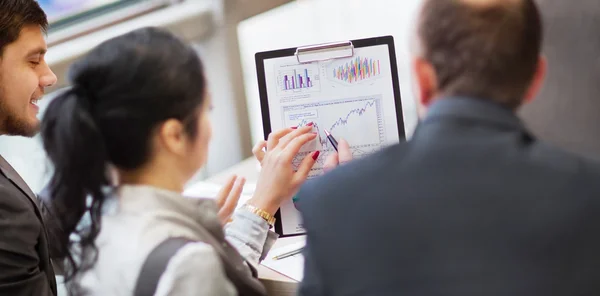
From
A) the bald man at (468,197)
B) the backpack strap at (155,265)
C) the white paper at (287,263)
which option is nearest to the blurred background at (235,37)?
the bald man at (468,197)

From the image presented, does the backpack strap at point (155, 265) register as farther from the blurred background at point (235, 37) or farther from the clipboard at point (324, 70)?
the clipboard at point (324, 70)

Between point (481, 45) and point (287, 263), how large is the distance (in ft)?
2.53

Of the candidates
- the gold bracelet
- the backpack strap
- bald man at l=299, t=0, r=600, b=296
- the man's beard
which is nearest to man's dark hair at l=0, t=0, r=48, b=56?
the man's beard

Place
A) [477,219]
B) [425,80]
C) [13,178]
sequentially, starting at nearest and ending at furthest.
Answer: [477,219], [425,80], [13,178]

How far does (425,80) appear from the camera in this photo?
96 cm

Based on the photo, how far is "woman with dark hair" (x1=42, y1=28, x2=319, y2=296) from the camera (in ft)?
3.23

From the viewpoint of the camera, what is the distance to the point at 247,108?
9.80ft

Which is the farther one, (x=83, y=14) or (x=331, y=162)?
(x=83, y=14)

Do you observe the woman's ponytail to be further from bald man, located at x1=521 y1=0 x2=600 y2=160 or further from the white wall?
bald man, located at x1=521 y1=0 x2=600 y2=160

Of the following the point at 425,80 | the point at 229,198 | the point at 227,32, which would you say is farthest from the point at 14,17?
the point at 227,32

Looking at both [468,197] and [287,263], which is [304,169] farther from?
[468,197]

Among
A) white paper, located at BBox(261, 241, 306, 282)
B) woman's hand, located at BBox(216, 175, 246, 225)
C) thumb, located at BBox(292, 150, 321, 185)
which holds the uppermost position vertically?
thumb, located at BBox(292, 150, 321, 185)

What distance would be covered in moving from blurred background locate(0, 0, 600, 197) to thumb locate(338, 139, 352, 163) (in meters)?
→ 0.14

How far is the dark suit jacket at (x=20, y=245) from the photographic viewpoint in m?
1.33
